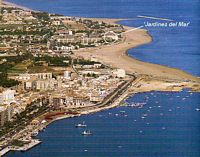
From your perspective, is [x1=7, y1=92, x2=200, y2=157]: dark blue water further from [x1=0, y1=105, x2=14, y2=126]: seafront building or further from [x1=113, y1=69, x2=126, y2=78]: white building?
[x1=113, y1=69, x2=126, y2=78]: white building

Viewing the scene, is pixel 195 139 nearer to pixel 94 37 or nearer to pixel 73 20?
pixel 94 37

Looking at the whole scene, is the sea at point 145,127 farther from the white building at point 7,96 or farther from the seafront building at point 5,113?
the white building at point 7,96

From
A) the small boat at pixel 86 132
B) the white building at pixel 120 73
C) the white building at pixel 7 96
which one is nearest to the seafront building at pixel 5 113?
the white building at pixel 7 96

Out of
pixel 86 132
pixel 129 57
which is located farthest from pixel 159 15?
pixel 86 132

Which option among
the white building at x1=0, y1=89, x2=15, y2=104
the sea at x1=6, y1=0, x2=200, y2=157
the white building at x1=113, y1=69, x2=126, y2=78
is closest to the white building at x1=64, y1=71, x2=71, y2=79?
the white building at x1=113, y1=69, x2=126, y2=78

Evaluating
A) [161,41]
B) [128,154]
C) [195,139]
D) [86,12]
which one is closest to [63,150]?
[128,154]

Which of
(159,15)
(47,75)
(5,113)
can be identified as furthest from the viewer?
(159,15)

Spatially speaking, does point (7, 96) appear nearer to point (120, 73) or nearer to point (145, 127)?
point (145, 127)
